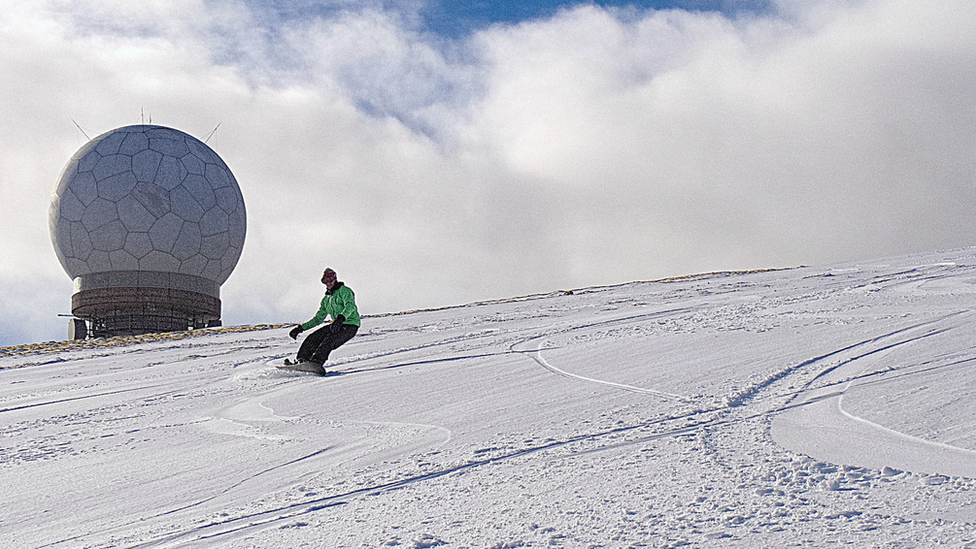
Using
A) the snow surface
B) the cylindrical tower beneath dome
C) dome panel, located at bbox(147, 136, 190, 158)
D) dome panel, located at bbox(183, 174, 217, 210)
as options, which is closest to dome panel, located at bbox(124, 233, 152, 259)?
the cylindrical tower beneath dome

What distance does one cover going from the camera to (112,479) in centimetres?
383

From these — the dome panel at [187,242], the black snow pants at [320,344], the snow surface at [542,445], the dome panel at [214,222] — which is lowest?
the snow surface at [542,445]

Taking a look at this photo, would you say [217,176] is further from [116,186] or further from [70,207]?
[70,207]

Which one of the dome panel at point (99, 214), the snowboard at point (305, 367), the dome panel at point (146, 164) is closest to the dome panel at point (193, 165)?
the dome panel at point (146, 164)

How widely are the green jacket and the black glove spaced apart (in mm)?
30

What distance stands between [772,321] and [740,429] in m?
4.72

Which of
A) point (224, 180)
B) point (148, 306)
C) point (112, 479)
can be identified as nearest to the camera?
point (112, 479)

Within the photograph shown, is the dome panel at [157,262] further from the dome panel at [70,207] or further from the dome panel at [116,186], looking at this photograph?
the dome panel at [70,207]

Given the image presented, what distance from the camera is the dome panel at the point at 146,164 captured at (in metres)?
21.0

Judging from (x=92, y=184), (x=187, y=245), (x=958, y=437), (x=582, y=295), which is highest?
(x=92, y=184)

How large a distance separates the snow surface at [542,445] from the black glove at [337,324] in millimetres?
391

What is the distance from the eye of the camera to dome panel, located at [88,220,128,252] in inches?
818

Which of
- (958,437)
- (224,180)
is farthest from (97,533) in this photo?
(224,180)

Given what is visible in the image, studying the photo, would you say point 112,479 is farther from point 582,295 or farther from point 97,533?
point 582,295
